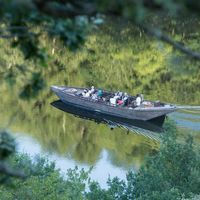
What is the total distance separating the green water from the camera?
19031 millimetres

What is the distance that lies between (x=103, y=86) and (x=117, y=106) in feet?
8.78

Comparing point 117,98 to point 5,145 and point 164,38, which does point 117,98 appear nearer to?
point 5,145

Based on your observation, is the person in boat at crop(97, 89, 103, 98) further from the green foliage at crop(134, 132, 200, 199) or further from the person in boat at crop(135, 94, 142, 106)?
the green foliage at crop(134, 132, 200, 199)

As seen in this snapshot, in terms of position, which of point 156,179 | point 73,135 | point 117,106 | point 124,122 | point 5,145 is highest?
point 5,145

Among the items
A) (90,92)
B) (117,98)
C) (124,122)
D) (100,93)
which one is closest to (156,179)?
(124,122)

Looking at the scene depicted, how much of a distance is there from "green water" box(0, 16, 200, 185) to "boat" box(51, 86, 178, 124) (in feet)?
2.37

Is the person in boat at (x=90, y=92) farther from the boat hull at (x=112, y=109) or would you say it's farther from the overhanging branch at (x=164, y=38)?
the overhanging branch at (x=164, y=38)

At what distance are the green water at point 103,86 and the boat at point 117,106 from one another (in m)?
0.72

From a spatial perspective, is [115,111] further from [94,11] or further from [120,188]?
[94,11]

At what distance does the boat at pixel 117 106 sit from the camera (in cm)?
2228

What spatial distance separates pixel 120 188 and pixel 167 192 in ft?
5.16

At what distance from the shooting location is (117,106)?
22.8 metres

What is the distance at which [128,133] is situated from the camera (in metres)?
21.5

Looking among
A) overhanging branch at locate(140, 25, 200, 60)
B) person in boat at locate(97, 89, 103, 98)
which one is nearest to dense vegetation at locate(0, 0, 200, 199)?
overhanging branch at locate(140, 25, 200, 60)
